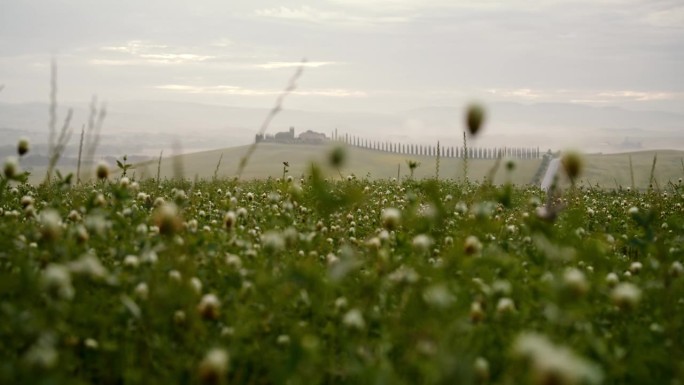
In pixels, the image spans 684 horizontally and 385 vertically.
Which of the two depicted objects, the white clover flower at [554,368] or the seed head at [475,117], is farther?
the seed head at [475,117]

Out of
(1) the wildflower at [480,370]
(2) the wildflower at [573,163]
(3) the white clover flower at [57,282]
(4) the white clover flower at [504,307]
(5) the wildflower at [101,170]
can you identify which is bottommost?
(1) the wildflower at [480,370]

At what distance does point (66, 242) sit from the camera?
12.5 feet

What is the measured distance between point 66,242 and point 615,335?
266cm

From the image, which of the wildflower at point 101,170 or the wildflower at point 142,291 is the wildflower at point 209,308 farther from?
the wildflower at point 101,170

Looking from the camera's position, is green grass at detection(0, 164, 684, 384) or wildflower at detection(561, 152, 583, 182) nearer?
green grass at detection(0, 164, 684, 384)

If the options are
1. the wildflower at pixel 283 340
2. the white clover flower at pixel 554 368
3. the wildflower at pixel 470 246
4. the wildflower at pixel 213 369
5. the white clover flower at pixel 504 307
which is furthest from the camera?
the wildflower at pixel 470 246

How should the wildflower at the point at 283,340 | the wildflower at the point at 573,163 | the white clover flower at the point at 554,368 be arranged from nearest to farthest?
1. the white clover flower at the point at 554,368
2. the wildflower at the point at 573,163
3. the wildflower at the point at 283,340

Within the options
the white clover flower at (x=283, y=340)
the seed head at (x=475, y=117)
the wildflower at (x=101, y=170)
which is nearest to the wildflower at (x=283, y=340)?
the white clover flower at (x=283, y=340)

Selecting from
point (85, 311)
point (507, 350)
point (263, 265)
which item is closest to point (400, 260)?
point (263, 265)

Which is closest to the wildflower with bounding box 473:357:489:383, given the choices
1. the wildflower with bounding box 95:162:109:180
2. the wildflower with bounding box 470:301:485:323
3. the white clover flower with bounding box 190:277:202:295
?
the wildflower with bounding box 470:301:485:323

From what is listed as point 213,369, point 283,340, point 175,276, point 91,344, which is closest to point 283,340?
point 283,340

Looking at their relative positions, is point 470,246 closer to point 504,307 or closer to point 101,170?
point 504,307

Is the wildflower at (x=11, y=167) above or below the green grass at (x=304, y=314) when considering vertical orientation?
above

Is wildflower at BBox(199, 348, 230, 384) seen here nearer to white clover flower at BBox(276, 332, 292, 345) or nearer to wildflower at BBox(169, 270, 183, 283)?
white clover flower at BBox(276, 332, 292, 345)
